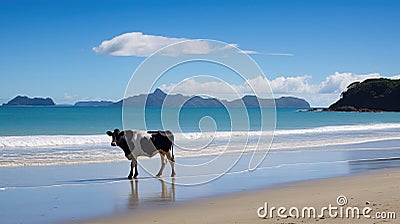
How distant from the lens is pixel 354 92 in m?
150

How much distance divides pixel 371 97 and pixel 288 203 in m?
142

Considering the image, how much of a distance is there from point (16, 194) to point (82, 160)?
718 cm

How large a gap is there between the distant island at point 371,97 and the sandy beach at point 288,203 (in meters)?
129

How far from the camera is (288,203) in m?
9.94

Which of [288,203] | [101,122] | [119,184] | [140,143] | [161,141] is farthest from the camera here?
[101,122]

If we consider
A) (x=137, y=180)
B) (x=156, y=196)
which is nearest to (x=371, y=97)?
(x=137, y=180)

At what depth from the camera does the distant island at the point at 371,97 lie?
141125 mm

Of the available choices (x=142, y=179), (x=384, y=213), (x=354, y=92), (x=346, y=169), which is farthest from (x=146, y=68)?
(x=354, y=92)

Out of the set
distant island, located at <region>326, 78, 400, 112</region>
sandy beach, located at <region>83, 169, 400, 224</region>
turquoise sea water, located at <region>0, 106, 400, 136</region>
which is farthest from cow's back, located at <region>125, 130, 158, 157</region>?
distant island, located at <region>326, 78, 400, 112</region>

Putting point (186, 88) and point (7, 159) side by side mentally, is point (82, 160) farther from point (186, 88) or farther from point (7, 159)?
point (186, 88)

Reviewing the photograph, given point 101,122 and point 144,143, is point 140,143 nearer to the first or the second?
point 144,143

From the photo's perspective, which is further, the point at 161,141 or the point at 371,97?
the point at 371,97

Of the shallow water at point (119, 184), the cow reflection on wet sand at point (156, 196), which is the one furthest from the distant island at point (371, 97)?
the cow reflection on wet sand at point (156, 196)

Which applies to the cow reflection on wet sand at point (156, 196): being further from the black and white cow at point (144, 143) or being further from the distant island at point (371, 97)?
the distant island at point (371, 97)
